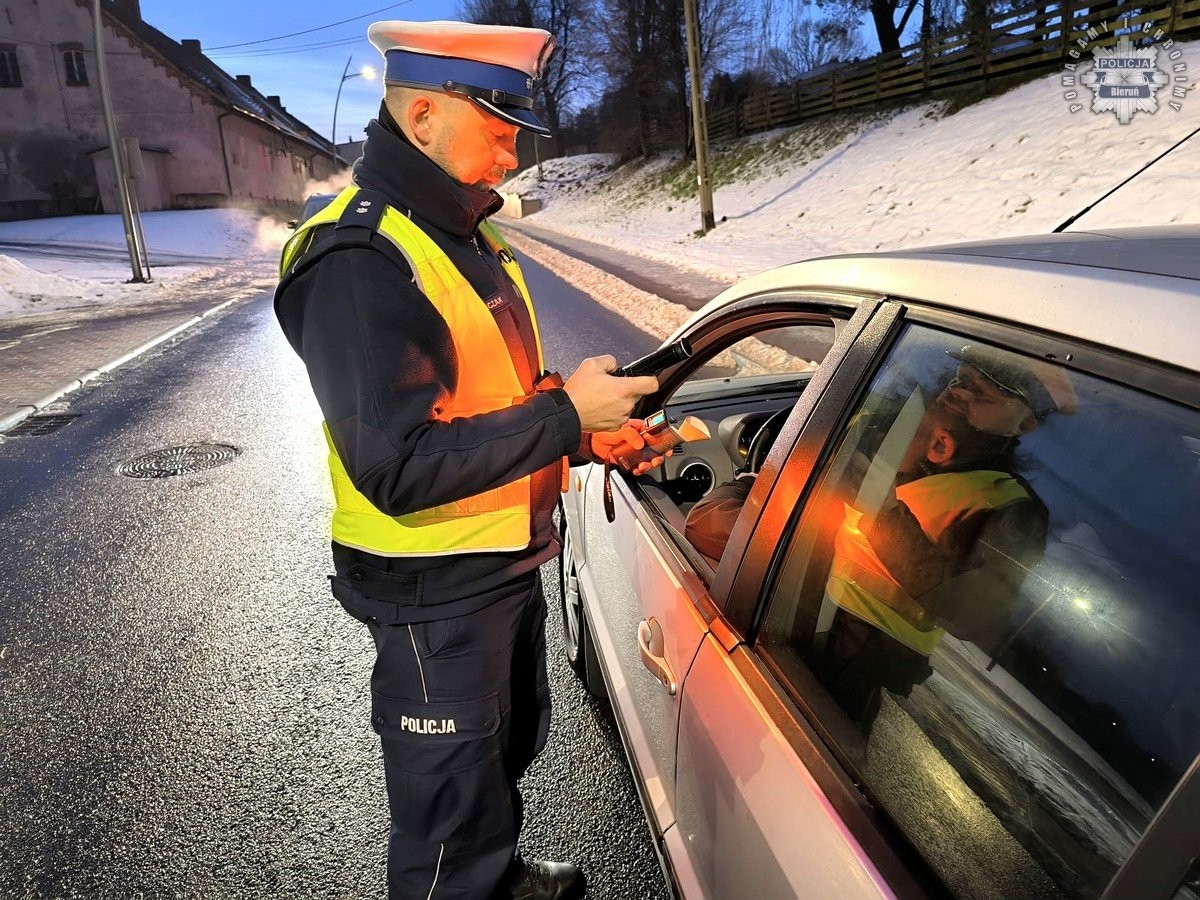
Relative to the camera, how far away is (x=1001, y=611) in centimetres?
115

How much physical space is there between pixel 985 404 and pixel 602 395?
2.25ft

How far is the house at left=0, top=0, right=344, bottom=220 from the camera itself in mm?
33906

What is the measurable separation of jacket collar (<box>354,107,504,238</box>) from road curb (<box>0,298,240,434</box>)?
689 cm

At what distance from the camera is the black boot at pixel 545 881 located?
2068mm

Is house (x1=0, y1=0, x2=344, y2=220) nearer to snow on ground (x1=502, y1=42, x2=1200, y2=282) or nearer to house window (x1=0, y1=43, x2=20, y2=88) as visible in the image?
house window (x1=0, y1=43, x2=20, y2=88)

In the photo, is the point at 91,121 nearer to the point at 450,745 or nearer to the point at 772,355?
the point at 772,355

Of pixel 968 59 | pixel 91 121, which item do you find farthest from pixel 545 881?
pixel 91 121

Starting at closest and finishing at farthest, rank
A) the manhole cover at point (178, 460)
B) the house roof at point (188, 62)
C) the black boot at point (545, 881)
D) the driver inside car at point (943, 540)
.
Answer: the driver inside car at point (943, 540) → the black boot at point (545, 881) → the manhole cover at point (178, 460) → the house roof at point (188, 62)

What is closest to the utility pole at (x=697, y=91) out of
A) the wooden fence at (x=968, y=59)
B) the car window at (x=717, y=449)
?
the wooden fence at (x=968, y=59)

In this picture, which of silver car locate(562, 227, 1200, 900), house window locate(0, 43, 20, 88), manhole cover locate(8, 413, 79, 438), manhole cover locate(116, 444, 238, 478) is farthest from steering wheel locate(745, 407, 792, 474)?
house window locate(0, 43, 20, 88)

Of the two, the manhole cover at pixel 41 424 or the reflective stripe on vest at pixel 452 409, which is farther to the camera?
the manhole cover at pixel 41 424

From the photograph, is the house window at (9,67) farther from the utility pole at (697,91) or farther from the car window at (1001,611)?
the car window at (1001,611)

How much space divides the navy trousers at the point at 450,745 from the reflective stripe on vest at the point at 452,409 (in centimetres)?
18

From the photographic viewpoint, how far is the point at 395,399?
4.51 feet
